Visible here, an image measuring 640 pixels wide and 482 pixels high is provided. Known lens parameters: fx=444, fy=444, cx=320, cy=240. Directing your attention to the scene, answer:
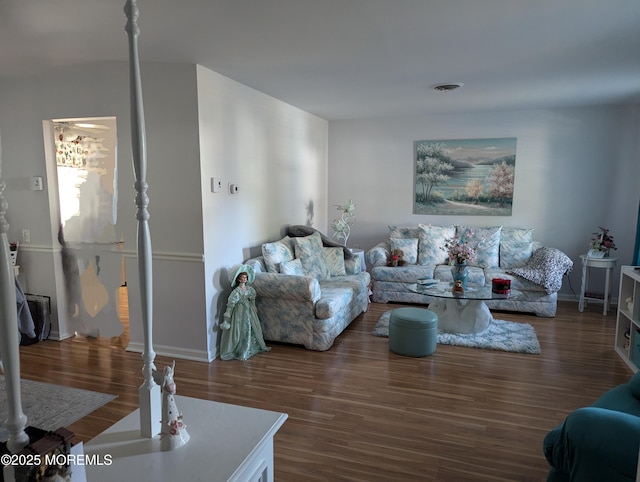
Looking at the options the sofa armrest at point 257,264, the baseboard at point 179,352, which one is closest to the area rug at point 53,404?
the baseboard at point 179,352

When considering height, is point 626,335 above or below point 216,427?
below

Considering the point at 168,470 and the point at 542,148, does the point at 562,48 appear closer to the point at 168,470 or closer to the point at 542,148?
the point at 542,148

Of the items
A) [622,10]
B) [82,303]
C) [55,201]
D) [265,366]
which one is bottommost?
[265,366]

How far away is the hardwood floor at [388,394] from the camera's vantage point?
2.40m

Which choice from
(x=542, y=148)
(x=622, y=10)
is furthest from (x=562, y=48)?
(x=542, y=148)

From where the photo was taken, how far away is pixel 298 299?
3.96m

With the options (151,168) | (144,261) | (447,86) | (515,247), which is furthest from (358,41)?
(515,247)

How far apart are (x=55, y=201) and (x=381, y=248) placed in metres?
3.74

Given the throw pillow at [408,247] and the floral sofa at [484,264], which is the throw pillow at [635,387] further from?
the throw pillow at [408,247]

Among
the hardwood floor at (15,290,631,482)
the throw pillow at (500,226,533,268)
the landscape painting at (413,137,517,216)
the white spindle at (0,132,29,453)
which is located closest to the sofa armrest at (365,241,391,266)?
the landscape painting at (413,137,517,216)

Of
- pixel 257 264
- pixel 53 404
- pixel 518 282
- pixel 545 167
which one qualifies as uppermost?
pixel 545 167

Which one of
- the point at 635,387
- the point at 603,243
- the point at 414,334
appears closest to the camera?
the point at 635,387

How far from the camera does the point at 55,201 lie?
427 cm

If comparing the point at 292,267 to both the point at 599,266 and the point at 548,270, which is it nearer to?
the point at 548,270
